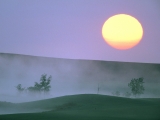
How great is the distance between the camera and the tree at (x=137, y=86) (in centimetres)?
514

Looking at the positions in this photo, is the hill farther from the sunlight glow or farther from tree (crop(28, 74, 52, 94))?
the sunlight glow

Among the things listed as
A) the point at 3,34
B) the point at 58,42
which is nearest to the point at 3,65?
the point at 3,34

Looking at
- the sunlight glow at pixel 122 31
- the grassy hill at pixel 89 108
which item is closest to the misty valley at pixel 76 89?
the grassy hill at pixel 89 108

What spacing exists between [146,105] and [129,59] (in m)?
0.82

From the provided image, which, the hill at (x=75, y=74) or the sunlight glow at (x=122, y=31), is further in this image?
the sunlight glow at (x=122, y=31)

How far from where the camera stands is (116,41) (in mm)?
5125

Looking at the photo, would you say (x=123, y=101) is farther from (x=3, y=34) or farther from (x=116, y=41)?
(x=3, y=34)

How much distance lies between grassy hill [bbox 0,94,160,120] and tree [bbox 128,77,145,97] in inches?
5.3

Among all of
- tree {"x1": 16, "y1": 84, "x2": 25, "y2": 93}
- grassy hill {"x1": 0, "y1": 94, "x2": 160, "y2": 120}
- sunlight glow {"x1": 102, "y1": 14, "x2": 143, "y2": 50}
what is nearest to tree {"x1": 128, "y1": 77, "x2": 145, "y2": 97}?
grassy hill {"x1": 0, "y1": 94, "x2": 160, "y2": 120}

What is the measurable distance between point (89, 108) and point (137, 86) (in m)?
0.87

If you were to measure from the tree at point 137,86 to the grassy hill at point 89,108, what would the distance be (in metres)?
0.13

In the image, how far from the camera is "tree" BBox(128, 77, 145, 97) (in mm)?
5141

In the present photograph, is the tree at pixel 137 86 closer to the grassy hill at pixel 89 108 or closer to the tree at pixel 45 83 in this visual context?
the grassy hill at pixel 89 108

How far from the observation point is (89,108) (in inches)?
198
